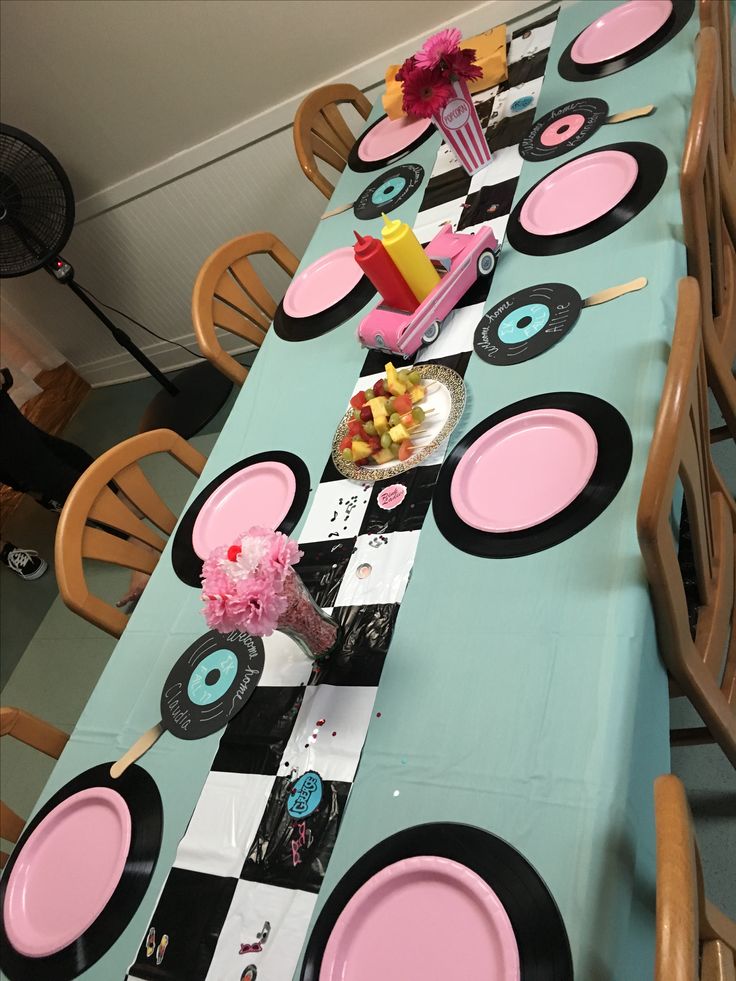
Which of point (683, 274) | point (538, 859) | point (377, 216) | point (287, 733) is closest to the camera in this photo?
point (538, 859)

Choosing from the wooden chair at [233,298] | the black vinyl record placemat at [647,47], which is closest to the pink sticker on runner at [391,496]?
the wooden chair at [233,298]

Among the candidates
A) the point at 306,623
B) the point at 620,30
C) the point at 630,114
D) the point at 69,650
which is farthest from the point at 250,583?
the point at 69,650

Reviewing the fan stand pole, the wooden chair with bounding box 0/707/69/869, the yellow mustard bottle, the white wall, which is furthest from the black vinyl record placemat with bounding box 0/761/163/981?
the white wall

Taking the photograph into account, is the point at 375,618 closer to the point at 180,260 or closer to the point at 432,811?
the point at 432,811

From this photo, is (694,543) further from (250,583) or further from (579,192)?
(579,192)

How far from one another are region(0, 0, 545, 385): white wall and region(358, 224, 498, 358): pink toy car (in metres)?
1.13

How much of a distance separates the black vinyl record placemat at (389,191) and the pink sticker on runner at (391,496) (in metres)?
0.86

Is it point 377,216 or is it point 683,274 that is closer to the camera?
point 683,274

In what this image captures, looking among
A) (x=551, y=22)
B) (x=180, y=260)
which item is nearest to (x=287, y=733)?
(x=551, y=22)

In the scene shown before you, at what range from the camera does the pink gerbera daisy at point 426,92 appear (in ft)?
4.50

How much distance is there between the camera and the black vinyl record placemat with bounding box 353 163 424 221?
170 cm

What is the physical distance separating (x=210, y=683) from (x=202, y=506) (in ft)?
1.25

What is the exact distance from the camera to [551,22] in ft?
5.93

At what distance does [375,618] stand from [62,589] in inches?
27.2
